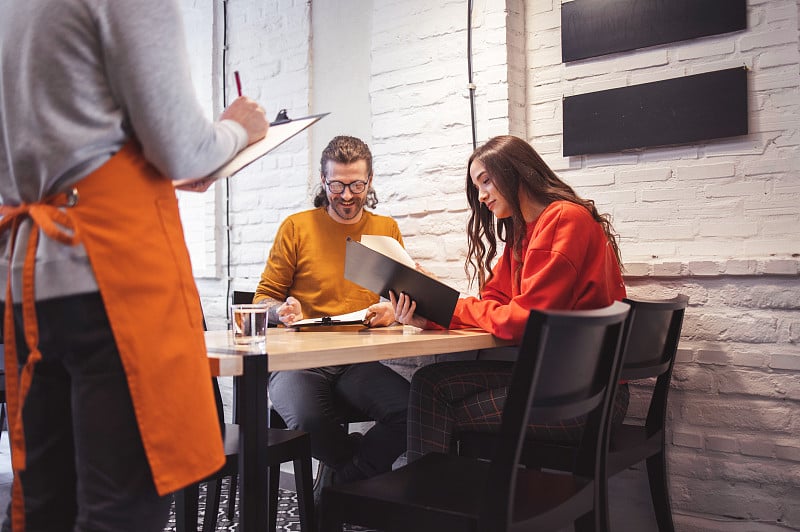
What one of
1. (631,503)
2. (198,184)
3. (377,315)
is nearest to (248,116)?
(198,184)

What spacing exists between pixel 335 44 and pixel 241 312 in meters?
2.04

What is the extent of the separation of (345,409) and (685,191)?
1.31m

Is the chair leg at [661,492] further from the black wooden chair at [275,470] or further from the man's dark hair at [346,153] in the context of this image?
the man's dark hair at [346,153]

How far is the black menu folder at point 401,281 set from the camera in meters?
2.02

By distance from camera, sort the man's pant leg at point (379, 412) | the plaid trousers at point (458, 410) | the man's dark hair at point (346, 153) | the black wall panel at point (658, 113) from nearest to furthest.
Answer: the plaid trousers at point (458, 410) → the black wall panel at point (658, 113) → the man's pant leg at point (379, 412) → the man's dark hair at point (346, 153)

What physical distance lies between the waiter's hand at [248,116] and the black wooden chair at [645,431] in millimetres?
890

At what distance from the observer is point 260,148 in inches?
55.2

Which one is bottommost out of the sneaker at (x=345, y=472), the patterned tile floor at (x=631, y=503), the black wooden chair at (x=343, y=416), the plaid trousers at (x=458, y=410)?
the patterned tile floor at (x=631, y=503)

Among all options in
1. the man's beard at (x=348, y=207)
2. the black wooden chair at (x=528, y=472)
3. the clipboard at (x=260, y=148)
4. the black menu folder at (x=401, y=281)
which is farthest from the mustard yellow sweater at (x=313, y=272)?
the clipboard at (x=260, y=148)

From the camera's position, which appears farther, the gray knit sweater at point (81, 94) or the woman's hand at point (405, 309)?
the woman's hand at point (405, 309)

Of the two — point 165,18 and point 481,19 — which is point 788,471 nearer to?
point 481,19

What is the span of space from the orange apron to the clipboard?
6.0 inches

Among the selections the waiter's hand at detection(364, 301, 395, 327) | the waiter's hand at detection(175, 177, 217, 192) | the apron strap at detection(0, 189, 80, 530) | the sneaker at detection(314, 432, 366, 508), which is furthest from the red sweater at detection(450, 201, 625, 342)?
the apron strap at detection(0, 189, 80, 530)

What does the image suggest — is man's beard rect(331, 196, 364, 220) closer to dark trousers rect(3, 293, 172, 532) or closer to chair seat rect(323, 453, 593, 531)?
chair seat rect(323, 453, 593, 531)
